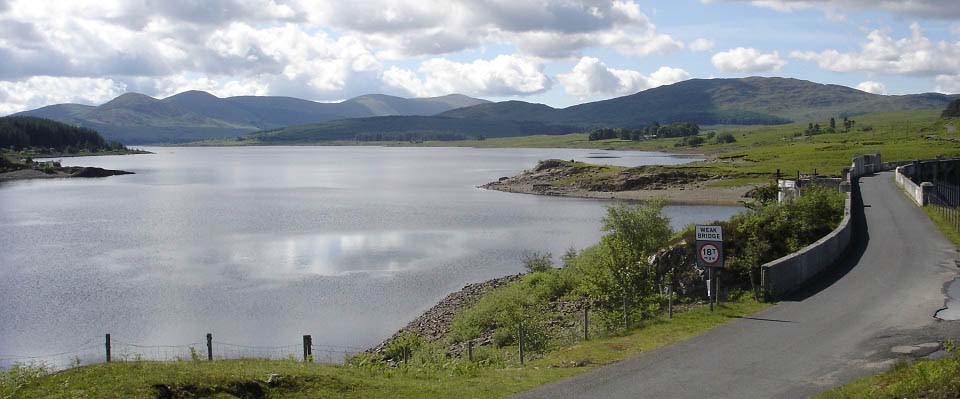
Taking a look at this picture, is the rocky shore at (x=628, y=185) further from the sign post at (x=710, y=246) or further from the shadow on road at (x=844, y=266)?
the sign post at (x=710, y=246)

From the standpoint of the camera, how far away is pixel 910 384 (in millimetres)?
14961

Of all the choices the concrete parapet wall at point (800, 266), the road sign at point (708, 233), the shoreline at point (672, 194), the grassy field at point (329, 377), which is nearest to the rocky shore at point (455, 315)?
the road sign at point (708, 233)

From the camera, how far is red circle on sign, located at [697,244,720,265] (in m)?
26.3

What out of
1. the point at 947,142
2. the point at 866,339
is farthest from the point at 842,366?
the point at 947,142

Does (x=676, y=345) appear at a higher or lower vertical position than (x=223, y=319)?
higher

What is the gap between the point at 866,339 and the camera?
20.9 m

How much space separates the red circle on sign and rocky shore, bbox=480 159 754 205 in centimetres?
8226

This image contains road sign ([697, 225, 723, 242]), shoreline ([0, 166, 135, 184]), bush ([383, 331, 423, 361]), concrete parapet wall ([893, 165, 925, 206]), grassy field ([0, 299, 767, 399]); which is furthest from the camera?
shoreline ([0, 166, 135, 184])

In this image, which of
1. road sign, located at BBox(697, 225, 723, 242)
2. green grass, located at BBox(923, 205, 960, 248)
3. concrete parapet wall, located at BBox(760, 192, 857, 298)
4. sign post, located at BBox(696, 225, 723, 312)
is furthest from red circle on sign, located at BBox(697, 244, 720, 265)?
green grass, located at BBox(923, 205, 960, 248)

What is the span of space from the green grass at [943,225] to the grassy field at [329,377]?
1991cm

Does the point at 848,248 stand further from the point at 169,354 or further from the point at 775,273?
the point at 169,354

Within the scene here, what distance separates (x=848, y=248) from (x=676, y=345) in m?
17.4

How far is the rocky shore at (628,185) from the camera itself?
11269cm

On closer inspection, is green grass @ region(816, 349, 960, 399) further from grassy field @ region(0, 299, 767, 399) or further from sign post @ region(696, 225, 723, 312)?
sign post @ region(696, 225, 723, 312)
